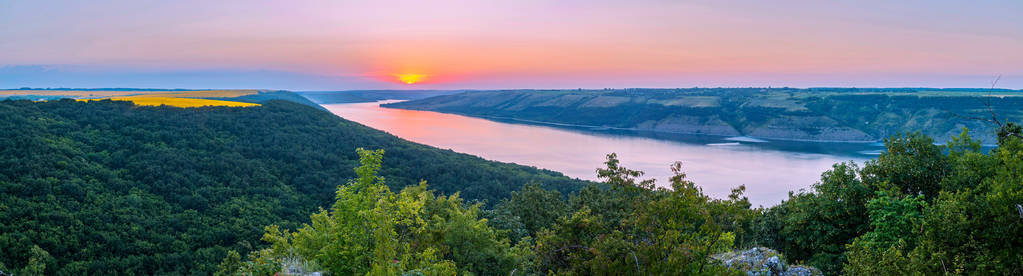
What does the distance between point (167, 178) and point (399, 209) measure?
39.9 meters

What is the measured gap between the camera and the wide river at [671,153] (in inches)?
2840

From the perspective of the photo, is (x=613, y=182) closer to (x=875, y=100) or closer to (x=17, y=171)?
(x=17, y=171)

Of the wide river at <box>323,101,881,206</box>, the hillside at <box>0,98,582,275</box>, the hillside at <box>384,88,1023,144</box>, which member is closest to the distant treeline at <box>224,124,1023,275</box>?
the hillside at <box>0,98,582,275</box>

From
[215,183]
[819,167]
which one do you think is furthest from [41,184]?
[819,167]

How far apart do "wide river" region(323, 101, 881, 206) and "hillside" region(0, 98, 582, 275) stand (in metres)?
22.3

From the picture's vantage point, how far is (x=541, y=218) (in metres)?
28.2

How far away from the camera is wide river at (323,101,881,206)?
2840 inches

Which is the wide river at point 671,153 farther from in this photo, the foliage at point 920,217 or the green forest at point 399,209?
the foliage at point 920,217

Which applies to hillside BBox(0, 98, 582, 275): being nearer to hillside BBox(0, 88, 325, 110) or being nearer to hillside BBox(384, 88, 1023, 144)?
hillside BBox(0, 88, 325, 110)

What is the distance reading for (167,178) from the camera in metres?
40.1

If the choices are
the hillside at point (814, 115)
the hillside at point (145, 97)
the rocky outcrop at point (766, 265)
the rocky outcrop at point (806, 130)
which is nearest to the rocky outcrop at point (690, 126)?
the hillside at point (814, 115)

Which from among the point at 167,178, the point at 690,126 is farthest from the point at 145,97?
the point at 690,126

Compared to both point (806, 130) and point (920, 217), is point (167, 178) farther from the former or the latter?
point (806, 130)

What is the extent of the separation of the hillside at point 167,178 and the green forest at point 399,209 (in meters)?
0.16
